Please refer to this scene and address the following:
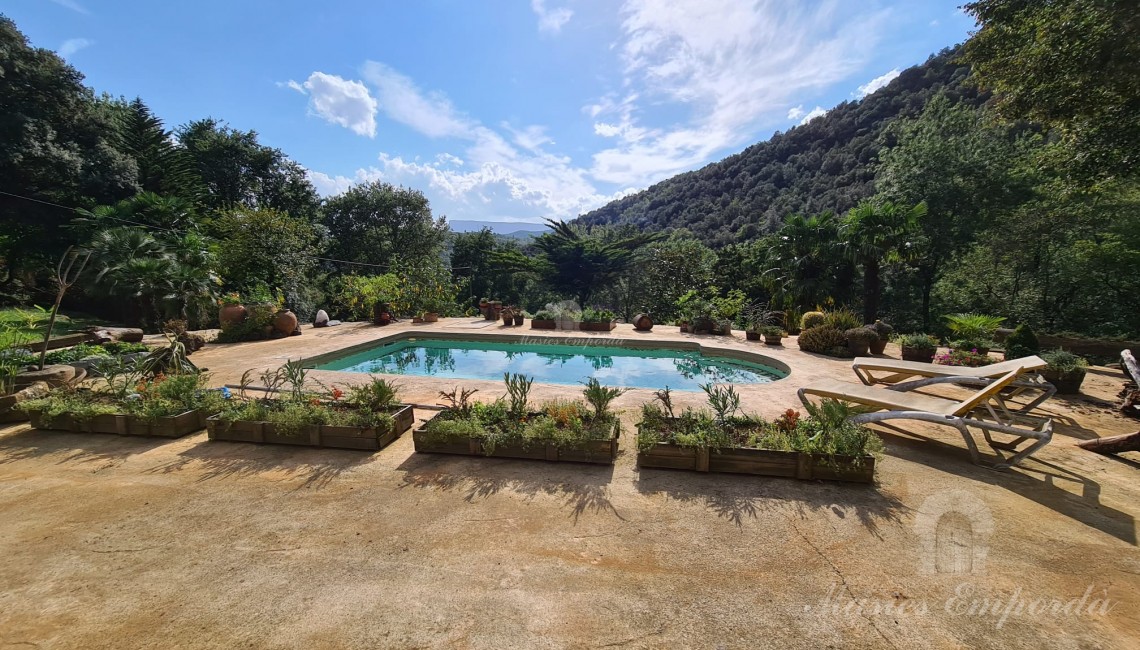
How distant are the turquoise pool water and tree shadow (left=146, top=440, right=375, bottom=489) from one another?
3829 millimetres

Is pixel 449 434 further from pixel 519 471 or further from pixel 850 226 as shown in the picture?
pixel 850 226

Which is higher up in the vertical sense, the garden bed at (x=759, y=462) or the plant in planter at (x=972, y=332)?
the plant in planter at (x=972, y=332)

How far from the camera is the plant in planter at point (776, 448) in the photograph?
3104 millimetres

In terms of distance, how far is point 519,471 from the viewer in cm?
333

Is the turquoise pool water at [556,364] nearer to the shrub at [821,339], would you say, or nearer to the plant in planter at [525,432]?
the shrub at [821,339]

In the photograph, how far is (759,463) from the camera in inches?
126

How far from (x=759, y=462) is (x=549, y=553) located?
5.85 ft

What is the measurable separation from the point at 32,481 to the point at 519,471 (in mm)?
3672

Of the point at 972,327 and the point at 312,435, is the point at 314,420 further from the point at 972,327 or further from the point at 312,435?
the point at 972,327

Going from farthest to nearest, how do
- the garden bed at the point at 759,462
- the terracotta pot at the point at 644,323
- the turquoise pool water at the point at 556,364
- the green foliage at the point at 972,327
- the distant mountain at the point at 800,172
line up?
the distant mountain at the point at 800,172 → the terracotta pot at the point at 644,323 → the turquoise pool water at the point at 556,364 → the green foliage at the point at 972,327 → the garden bed at the point at 759,462

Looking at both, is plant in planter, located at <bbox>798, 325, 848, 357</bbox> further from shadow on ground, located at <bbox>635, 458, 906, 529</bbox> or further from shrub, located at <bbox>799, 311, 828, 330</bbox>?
shadow on ground, located at <bbox>635, 458, 906, 529</bbox>

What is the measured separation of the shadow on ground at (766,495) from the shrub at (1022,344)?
551cm

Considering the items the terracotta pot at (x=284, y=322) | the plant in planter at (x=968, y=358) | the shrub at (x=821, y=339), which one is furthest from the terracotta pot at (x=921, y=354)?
the terracotta pot at (x=284, y=322)

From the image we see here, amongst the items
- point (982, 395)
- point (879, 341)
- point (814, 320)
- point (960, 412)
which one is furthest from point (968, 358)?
point (960, 412)
